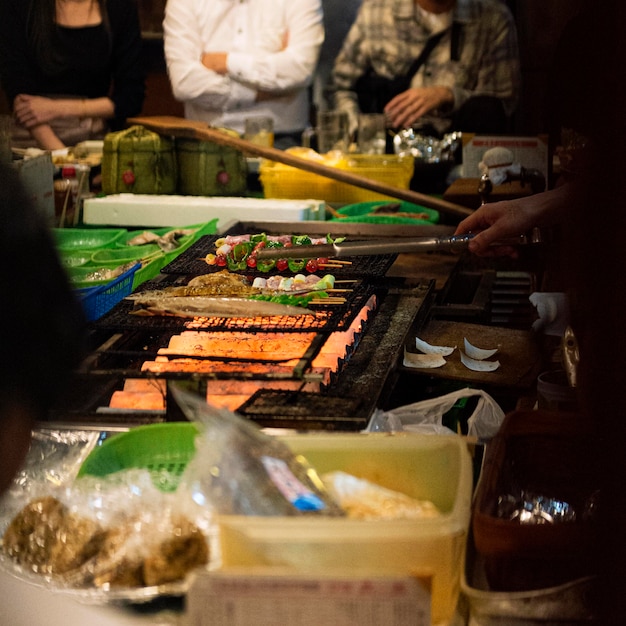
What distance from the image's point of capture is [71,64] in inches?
242

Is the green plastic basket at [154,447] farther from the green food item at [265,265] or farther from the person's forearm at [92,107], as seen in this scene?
the person's forearm at [92,107]

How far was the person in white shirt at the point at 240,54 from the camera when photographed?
6227 millimetres

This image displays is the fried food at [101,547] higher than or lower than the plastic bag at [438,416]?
higher

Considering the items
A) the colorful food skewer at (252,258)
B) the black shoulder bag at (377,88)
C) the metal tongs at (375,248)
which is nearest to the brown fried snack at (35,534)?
the metal tongs at (375,248)

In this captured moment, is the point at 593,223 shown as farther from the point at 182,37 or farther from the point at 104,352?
the point at 182,37

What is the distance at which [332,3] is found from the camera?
27.5 feet

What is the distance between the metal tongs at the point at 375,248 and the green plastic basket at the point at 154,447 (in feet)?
3.92

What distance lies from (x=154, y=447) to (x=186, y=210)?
8.54ft

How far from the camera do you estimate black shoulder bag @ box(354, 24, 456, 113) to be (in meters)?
6.53

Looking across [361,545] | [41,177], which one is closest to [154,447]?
[361,545]

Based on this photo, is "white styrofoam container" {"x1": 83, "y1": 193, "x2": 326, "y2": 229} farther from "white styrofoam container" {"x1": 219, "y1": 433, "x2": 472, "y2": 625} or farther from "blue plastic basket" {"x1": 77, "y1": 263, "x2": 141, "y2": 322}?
"white styrofoam container" {"x1": 219, "y1": 433, "x2": 472, "y2": 625}

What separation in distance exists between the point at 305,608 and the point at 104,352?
3.96ft

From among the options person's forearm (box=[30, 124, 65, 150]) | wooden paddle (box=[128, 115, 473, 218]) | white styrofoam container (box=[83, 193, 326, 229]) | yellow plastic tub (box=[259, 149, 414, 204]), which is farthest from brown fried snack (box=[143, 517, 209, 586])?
person's forearm (box=[30, 124, 65, 150])

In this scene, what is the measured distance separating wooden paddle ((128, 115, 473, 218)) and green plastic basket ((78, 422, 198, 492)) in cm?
266
